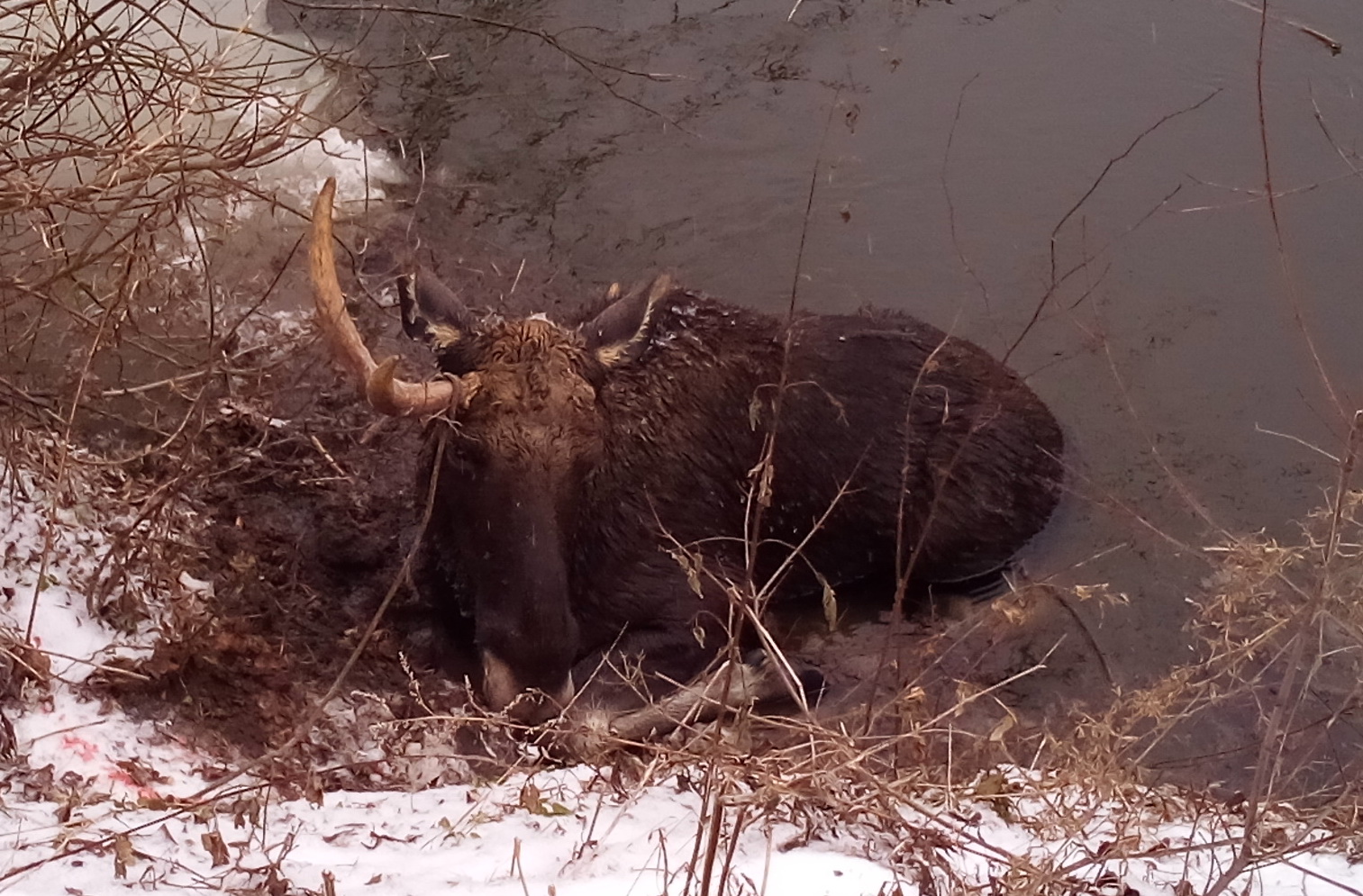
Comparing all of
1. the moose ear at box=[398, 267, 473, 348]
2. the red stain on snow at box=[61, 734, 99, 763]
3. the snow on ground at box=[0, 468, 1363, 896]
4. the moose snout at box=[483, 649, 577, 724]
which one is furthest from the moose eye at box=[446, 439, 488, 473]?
the red stain on snow at box=[61, 734, 99, 763]

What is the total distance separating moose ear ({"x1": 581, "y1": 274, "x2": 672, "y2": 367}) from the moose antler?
0.67m

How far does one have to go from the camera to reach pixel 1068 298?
7656mm

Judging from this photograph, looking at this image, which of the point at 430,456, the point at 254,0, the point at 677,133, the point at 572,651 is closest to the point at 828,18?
the point at 677,133

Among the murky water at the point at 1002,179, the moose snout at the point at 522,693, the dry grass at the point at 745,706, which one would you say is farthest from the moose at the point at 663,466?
the murky water at the point at 1002,179

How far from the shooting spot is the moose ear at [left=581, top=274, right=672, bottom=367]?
511 cm

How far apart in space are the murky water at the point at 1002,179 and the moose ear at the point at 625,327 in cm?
225

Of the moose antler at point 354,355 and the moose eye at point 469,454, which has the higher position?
the moose antler at point 354,355

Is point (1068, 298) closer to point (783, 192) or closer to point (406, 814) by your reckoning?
point (783, 192)

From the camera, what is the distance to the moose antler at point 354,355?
3.37 meters

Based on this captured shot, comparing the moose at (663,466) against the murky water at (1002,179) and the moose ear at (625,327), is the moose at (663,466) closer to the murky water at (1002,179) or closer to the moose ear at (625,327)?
the moose ear at (625,327)

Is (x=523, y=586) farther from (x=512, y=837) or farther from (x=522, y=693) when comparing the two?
(x=512, y=837)

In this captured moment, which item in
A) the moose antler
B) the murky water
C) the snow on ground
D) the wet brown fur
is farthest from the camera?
the murky water

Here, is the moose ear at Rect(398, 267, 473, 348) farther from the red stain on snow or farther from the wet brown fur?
the red stain on snow

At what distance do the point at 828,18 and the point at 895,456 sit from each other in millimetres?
4676
